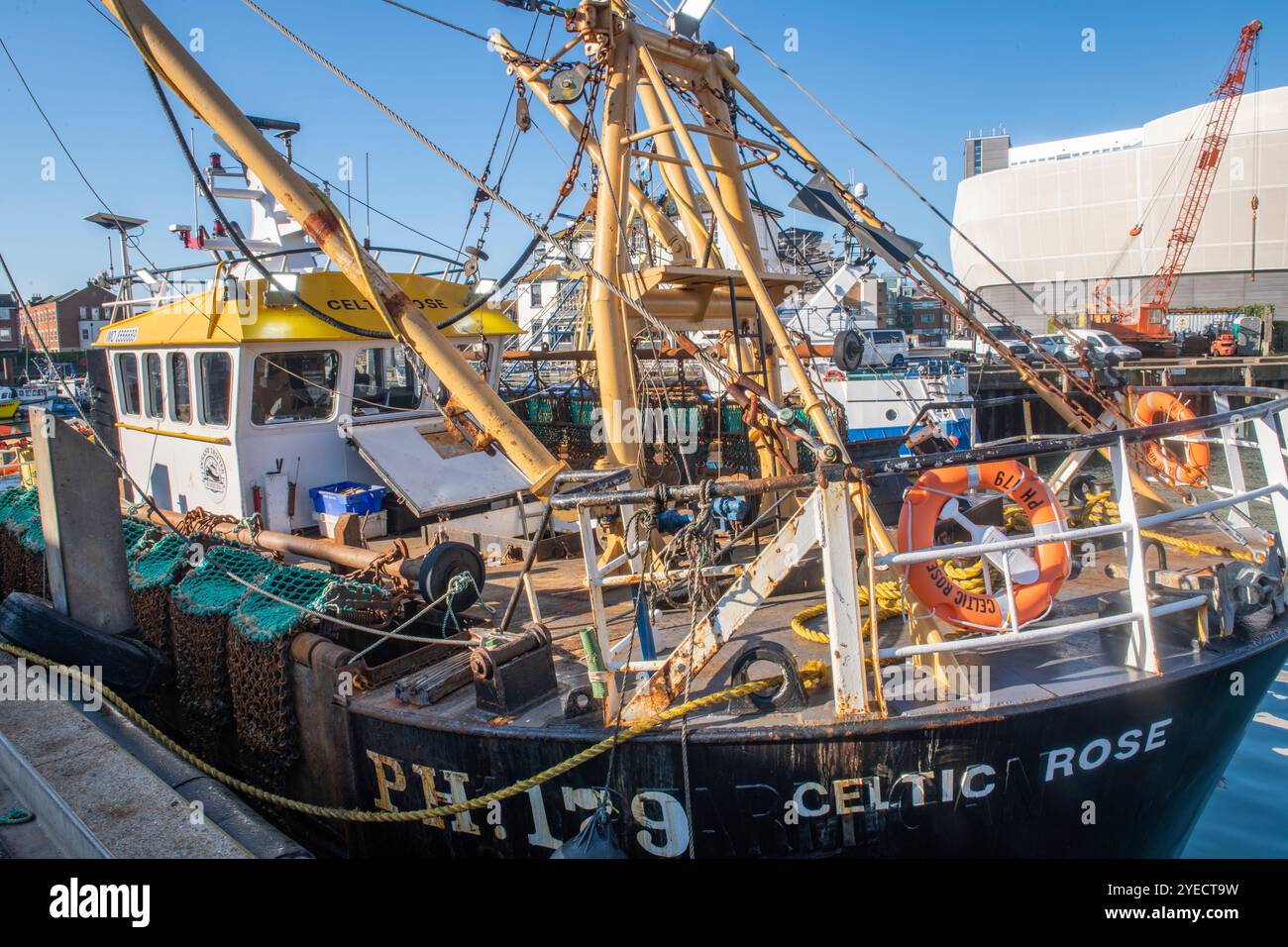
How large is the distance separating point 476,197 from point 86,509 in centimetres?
603

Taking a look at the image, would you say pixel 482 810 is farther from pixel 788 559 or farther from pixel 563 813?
pixel 788 559

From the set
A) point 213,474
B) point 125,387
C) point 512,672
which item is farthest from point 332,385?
point 512,672

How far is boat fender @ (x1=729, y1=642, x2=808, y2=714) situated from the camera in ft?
14.6

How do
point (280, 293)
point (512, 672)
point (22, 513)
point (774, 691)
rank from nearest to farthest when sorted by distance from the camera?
point (774, 691) < point (512, 672) < point (280, 293) < point (22, 513)

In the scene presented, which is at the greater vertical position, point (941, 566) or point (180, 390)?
point (180, 390)

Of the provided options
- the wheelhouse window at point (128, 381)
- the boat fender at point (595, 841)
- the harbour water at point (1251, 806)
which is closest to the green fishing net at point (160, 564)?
the wheelhouse window at point (128, 381)

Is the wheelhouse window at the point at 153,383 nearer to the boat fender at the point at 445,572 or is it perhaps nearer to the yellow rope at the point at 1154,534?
the boat fender at the point at 445,572

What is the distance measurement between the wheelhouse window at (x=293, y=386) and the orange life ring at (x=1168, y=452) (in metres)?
7.46

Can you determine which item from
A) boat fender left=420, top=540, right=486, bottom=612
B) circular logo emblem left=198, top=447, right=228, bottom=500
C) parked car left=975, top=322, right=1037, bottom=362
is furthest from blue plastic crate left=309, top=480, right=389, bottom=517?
parked car left=975, top=322, right=1037, bottom=362

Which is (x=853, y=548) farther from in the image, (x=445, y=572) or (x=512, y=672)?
(x=445, y=572)

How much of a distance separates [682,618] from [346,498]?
3.55 metres

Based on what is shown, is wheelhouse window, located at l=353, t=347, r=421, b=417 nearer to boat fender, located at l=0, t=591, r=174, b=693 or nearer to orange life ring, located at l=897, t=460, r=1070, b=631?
boat fender, located at l=0, t=591, r=174, b=693

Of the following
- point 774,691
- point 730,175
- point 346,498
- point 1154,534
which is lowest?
point 774,691

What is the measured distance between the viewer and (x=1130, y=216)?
57.2 m
